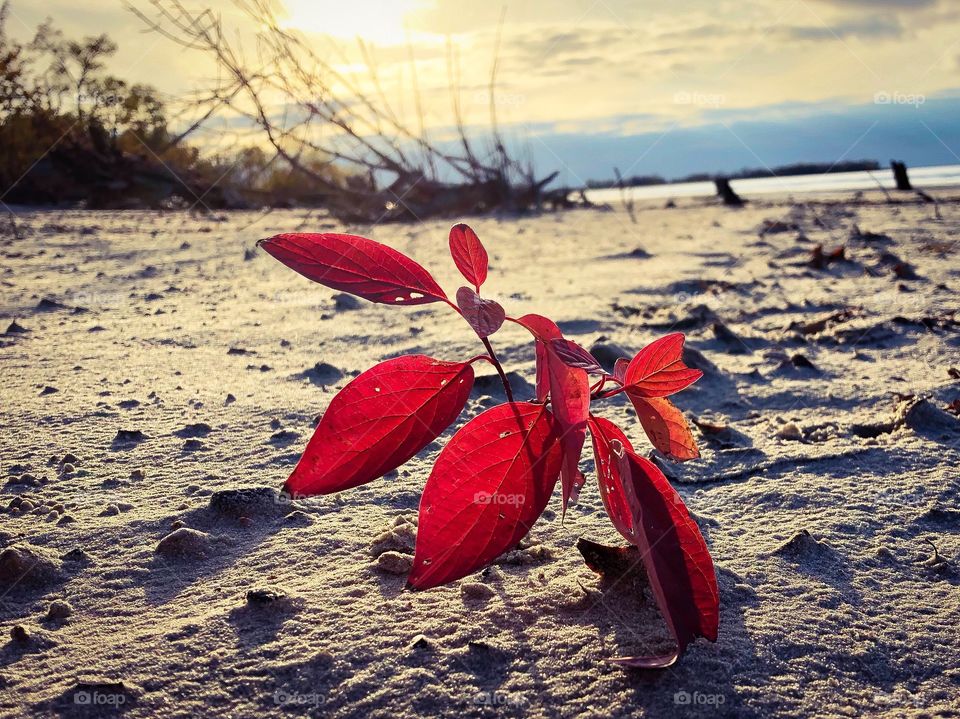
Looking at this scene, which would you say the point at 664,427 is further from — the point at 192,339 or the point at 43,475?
the point at 192,339

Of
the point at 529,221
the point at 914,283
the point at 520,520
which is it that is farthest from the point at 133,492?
the point at 529,221

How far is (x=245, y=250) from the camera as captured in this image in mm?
5840

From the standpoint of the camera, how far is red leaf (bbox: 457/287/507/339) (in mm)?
875

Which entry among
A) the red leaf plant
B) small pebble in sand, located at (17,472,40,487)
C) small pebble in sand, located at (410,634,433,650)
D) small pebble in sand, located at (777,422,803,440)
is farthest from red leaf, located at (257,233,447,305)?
small pebble in sand, located at (777,422,803,440)

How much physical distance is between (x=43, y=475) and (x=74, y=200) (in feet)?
32.6

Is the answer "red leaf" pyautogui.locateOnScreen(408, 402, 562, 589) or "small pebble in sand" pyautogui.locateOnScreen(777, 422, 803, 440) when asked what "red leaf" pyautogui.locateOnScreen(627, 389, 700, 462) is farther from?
"small pebble in sand" pyautogui.locateOnScreen(777, 422, 803, 440)

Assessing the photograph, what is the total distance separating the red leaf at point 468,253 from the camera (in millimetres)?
1037

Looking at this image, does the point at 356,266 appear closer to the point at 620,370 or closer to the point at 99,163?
the point at 620,370

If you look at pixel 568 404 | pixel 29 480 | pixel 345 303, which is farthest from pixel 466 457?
pixel 345 303

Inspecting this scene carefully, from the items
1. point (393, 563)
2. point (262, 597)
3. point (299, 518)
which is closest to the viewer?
point (262, 597)

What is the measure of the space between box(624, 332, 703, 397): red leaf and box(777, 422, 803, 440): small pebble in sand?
955mm

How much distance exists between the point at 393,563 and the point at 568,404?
58 cm

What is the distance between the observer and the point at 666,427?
1144 millimetres

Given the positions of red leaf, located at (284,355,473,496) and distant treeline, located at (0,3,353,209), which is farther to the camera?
distant treeline, located at (0,3,353,209)
